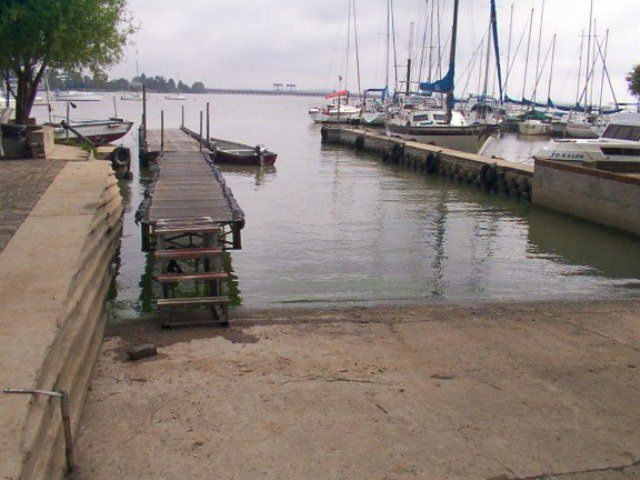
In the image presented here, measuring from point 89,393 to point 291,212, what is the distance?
648 inches

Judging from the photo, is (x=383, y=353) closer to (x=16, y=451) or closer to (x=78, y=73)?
(x=16, y=451)

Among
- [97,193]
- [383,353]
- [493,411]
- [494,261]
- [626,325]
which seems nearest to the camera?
[493,411]

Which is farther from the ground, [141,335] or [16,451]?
[16,451]


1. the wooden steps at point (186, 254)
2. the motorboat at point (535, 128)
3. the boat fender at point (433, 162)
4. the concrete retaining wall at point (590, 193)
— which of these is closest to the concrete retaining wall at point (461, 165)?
the boat fender at point (433, 162)

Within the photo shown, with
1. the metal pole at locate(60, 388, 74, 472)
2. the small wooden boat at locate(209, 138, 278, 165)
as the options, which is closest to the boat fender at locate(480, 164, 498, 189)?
the small wooden boat at locate(209, 138, 278, 165)

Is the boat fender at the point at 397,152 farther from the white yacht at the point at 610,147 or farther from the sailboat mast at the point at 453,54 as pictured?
the white yacht at the point at 610,147

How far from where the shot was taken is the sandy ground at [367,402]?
541 centimetres

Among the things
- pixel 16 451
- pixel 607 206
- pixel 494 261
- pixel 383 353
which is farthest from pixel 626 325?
pixel 607 206

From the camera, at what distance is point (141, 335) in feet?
27.9

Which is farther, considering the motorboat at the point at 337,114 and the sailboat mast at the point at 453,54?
the motorboat at the point at 337,114

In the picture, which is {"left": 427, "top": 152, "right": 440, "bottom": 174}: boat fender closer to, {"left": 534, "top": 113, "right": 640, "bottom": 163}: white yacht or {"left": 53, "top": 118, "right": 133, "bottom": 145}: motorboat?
{"left": 534, "top": 113, "right": 640, "bottom": 163}: white yacht

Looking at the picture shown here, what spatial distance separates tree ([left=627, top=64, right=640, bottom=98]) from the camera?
51469 millimetres

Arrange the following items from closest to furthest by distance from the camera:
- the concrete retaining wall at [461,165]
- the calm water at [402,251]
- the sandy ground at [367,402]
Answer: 1. the sandy ground at [367,402]
2. the calm water at [402,251]
3. the concrete retaining wall at [461,165]

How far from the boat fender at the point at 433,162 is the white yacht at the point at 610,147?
11.1 meters
